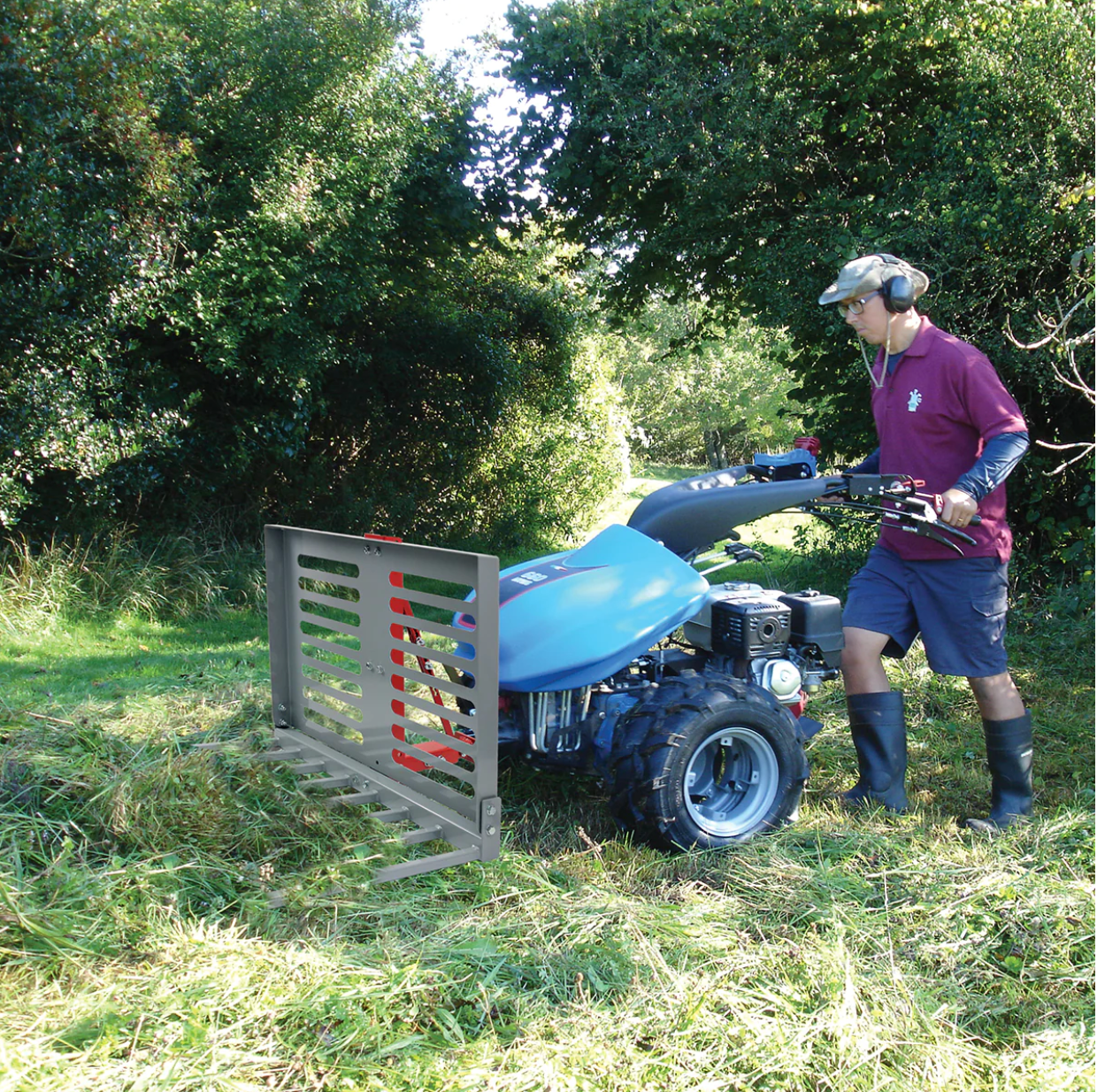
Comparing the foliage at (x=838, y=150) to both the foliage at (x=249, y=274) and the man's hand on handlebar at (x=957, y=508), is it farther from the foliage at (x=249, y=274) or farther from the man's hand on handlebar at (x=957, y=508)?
the man's hand on handlebar at (x=957, y=508)

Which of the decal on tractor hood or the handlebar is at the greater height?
the handlebar

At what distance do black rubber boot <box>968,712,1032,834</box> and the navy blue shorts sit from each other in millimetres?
188

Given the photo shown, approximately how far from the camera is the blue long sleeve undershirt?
10.3 feet

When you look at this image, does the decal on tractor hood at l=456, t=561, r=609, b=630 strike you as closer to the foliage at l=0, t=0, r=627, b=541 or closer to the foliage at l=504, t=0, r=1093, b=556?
the foliage at l=504, t=0, r=1093, b=556

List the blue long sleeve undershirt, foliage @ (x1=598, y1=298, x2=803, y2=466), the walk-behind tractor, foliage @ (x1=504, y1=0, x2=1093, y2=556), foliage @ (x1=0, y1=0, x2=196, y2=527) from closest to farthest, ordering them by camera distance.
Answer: the walk-behind tractor, the blue long sleeve undershirt, foliage @ (x1=0, y1=0, x2=196, y2=527), foliage @ (x1=504, y1=0, x2=1093, y2=556), foliage @ (x1=598, y1=298, x2=803, y2=466)

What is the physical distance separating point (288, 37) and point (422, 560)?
5.87 meters

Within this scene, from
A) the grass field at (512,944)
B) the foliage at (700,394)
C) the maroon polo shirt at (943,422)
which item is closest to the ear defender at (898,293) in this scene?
the maroon polo shirt at (943,422)

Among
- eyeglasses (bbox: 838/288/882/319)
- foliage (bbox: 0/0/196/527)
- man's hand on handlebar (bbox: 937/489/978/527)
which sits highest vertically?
foliage (bbox: 0/0/196/527)

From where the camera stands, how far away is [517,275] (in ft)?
36.9

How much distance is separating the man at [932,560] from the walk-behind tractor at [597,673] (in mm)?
139

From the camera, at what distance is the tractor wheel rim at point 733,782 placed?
3.19m

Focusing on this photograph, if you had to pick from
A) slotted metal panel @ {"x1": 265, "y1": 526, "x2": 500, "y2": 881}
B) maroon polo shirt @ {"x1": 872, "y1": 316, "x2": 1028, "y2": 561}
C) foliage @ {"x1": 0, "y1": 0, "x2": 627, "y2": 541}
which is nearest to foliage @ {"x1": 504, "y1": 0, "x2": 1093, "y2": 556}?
foliage @ {"x1": 0, "y1": 0, "x2": 627, "y2": 541}

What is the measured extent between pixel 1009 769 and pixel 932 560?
738 mm

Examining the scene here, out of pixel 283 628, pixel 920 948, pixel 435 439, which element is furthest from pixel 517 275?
pixel 920 948
